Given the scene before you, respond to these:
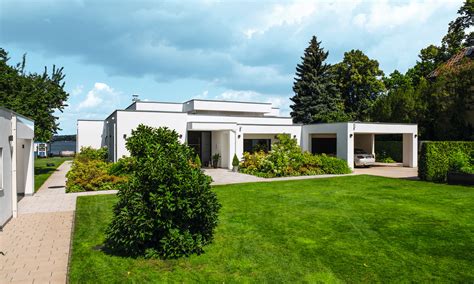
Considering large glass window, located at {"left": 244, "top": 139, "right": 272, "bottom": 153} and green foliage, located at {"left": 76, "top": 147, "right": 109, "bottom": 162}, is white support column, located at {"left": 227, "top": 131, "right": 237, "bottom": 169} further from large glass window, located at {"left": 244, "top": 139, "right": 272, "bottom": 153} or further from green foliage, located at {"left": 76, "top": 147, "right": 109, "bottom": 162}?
green foliage, located at {"left": 76, "top": 147, "right": 109, "bottom": 162}

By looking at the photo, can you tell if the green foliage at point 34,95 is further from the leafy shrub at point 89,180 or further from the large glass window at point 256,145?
Result: the large glass window at point 256,145

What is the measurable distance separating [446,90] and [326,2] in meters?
19.7

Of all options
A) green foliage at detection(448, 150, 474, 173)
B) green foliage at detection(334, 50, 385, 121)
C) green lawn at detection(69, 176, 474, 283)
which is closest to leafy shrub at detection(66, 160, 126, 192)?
green lawn at detection(69, 176, 474, 283)

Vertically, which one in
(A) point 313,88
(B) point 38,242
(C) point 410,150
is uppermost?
(A) point 313,88

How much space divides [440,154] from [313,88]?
79.3 feet

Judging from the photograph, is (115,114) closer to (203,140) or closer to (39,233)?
(203,140)

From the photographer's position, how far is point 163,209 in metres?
6.61

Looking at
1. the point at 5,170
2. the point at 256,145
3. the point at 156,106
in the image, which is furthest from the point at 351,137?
the point at 5,170

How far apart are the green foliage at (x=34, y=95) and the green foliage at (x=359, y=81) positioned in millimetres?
34545

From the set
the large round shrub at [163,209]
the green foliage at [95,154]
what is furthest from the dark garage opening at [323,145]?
the large round shrub at [163,209]

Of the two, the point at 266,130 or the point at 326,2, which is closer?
the point at 326,2

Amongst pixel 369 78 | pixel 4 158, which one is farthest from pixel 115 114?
pixel 369 78

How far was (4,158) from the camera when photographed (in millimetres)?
9711

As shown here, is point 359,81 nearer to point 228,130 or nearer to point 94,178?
point 228,130
